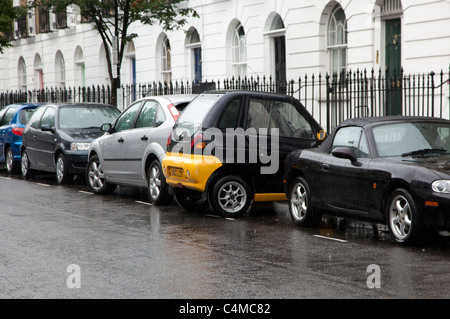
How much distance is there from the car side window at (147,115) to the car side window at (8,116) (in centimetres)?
797

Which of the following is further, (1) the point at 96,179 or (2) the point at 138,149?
(1) the point at 96,179

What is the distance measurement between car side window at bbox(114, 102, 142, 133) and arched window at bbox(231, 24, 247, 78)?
35.3 ft

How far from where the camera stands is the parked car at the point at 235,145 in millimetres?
11789

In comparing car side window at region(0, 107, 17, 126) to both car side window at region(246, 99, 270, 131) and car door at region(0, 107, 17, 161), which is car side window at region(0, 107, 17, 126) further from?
car side window at region(246, 99, 270, 131)

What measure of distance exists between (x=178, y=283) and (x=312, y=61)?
15407 millimetres

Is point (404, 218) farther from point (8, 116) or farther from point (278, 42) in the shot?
point (278, 42)

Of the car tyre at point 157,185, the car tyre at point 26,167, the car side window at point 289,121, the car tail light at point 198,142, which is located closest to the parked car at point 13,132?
the car tyre at point 26,167

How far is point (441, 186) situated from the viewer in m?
8.83

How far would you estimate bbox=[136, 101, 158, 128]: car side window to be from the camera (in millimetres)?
13859

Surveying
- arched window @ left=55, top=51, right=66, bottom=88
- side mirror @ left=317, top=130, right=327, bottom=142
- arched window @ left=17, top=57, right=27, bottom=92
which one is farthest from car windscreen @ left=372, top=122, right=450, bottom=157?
arched window @ left=17, top=57, right=27, bottom=92

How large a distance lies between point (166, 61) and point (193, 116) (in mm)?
18272

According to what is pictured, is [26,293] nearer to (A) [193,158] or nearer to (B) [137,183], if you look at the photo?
(A) [193,158]

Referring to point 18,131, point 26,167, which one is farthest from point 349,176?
point 18,131

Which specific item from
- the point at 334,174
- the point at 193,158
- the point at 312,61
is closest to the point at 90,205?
the point at 193,158
